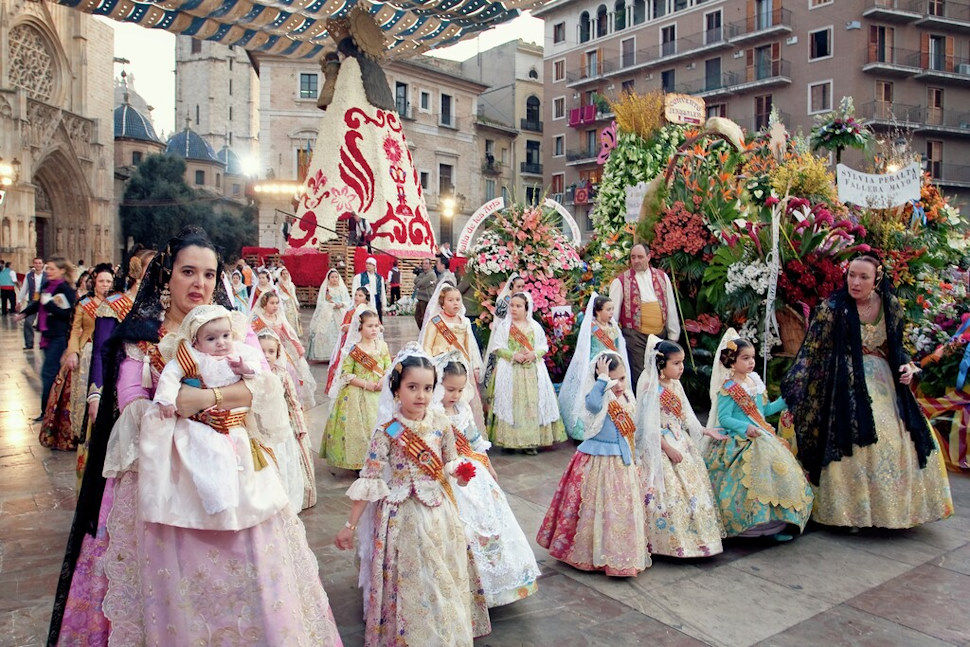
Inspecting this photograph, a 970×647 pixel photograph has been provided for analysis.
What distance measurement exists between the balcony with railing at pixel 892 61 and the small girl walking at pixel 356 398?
2940 cm

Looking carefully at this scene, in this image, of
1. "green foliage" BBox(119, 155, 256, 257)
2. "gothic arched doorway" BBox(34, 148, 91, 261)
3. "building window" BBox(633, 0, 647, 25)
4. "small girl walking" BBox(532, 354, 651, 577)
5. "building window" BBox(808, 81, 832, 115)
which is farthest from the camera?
"green foliage" BBox(119, 155, 256, 257)

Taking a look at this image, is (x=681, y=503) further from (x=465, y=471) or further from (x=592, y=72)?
(x=592, y=72)

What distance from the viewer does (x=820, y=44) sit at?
30.3 meters

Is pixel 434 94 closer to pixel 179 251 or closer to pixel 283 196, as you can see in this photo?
pixel 283 196

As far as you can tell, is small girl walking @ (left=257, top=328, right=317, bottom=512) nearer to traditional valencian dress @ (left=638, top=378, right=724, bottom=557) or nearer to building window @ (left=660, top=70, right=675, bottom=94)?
traditional valencian dress @ (left=638, top=378, right=724, bottom=557)

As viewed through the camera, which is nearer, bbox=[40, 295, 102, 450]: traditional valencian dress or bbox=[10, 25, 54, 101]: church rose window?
bbox=[40, 295, 102, 450]: traditional valencian dress

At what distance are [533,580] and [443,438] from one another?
97 cm

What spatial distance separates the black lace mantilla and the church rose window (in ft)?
112

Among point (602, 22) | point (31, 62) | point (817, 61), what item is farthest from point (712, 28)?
point (31, 62)

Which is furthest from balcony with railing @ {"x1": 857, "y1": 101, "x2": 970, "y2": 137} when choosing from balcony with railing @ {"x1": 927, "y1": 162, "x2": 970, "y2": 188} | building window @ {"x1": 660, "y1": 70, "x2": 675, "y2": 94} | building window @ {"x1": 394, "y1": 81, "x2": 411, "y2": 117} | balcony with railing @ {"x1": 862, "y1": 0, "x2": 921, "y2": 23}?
building window @ {"x1": 394, "y1": 81, "x2": 411, "y2": 117}

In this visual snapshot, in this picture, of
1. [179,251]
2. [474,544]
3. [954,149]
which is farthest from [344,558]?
[954,149]

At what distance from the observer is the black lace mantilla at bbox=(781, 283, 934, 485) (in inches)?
193

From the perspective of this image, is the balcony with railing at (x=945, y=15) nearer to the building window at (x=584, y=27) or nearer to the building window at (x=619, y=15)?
the building window at (x=619, y=15)

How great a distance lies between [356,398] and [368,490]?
10.4 feet
